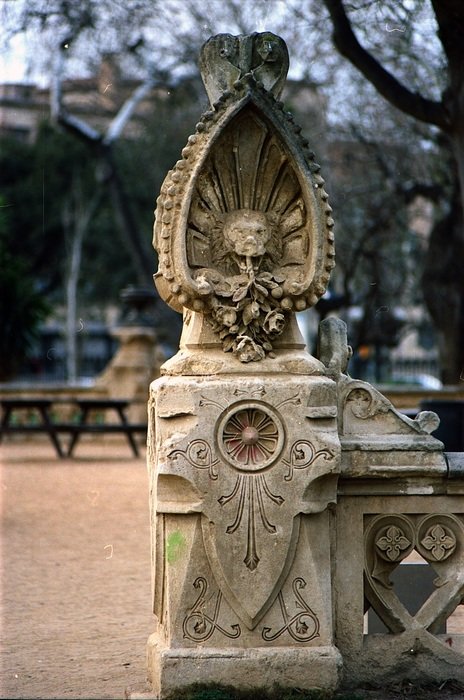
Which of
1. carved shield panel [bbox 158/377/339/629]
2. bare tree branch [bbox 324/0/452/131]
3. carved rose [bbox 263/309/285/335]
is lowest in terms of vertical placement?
carved shield panel [bbox 158/377/339/629]

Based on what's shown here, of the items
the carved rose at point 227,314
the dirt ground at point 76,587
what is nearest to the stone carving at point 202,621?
the dirt ground at point 76,587

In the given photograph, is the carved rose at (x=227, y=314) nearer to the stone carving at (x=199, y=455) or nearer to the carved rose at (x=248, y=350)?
the carved rose at (x=248, y=350)

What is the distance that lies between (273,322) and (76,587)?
4049 millimetres

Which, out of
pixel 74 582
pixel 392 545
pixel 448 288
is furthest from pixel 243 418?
pixel 448 288

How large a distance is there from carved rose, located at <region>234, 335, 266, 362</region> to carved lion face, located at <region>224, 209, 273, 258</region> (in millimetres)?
349

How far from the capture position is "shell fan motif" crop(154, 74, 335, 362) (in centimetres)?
498

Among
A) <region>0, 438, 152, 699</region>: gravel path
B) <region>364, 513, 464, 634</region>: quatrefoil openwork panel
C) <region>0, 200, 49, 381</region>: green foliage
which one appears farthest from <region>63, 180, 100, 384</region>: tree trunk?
<region>364, 513, 464, 634</region>: quatrefoil openwork panel

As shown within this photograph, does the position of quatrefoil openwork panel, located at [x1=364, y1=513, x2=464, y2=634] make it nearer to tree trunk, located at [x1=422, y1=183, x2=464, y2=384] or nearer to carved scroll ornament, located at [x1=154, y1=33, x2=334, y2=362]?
carved scroll ornament, located at [x1=154, y1=33, x2=334, y2=362]

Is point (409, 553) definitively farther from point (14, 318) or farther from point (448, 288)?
point (14, 318)

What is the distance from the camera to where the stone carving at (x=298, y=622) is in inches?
194

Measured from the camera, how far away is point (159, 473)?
488 cm

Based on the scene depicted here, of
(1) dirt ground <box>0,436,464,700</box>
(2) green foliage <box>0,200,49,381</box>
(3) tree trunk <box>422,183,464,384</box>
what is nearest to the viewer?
(1) dirt ground <box>0,436,464,700</box>

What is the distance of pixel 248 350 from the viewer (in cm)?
499

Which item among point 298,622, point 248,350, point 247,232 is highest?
point 247,232
